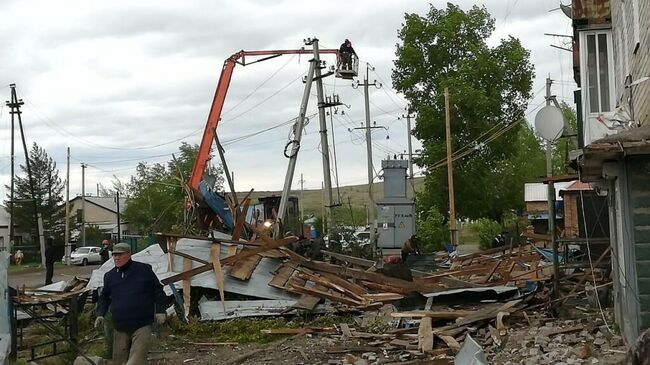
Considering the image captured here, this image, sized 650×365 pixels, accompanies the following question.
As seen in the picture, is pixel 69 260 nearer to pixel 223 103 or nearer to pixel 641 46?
pixel 223 103

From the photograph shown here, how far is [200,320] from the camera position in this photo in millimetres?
13578

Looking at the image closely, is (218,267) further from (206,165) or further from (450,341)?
(206,165)

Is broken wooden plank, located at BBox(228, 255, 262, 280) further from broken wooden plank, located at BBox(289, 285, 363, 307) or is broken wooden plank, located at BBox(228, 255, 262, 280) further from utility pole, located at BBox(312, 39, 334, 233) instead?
utility pole, located at BBox(312, 39, 334, 233)

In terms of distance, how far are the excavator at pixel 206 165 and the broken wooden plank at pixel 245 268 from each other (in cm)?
203

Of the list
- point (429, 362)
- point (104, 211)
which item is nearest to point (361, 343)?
point (429, 362)

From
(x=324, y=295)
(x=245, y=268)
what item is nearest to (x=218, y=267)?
(x=245, y=268)

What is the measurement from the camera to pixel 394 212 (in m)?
27.2

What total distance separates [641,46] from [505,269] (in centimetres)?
837

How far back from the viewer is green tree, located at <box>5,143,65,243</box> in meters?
62.2

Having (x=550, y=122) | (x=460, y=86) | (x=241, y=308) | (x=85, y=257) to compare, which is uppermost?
(x=460, y=86)

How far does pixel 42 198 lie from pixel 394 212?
4512 centimetres

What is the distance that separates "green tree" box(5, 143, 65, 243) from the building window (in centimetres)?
5568

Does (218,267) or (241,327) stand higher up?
(218,267)

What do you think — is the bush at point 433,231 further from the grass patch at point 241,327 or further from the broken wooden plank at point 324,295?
the grass patch at point 241,327
